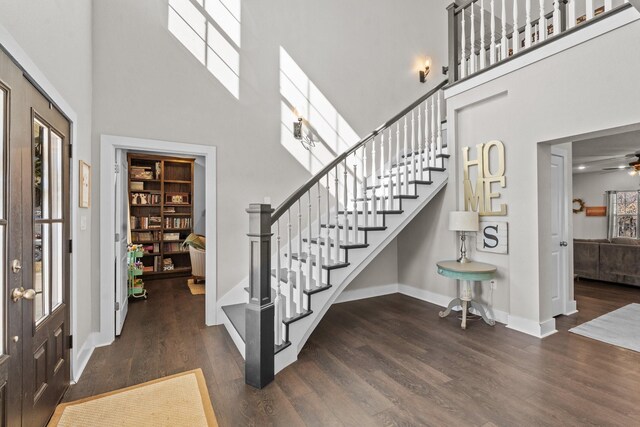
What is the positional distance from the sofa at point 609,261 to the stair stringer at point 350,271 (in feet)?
12.5

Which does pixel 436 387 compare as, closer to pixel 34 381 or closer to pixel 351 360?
pixel 351 360

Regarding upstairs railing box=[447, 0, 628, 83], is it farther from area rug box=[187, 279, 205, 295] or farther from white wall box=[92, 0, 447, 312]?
area rug box=[187, 279, 205, 295]

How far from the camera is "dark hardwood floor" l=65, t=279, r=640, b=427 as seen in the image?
203 cm

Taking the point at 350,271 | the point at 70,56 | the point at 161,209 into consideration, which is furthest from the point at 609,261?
the point at 161,209

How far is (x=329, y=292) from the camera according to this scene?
307 cm

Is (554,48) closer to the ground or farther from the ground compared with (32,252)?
farther from the ground

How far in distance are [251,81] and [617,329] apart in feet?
16.5

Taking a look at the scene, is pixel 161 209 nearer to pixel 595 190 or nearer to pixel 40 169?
pixel 40 169

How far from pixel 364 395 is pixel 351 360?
53 centimetres

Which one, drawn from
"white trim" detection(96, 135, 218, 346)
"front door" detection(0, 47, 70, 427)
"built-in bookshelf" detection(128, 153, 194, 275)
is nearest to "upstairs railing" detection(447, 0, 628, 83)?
"white trim" detection(96, 135, 218, 346)

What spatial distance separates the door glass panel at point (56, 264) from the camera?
2121mm

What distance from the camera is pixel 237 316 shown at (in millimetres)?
3416

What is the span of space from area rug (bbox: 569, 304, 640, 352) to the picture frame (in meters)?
4.98

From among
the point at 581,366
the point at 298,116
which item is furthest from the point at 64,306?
the point at 581,366
